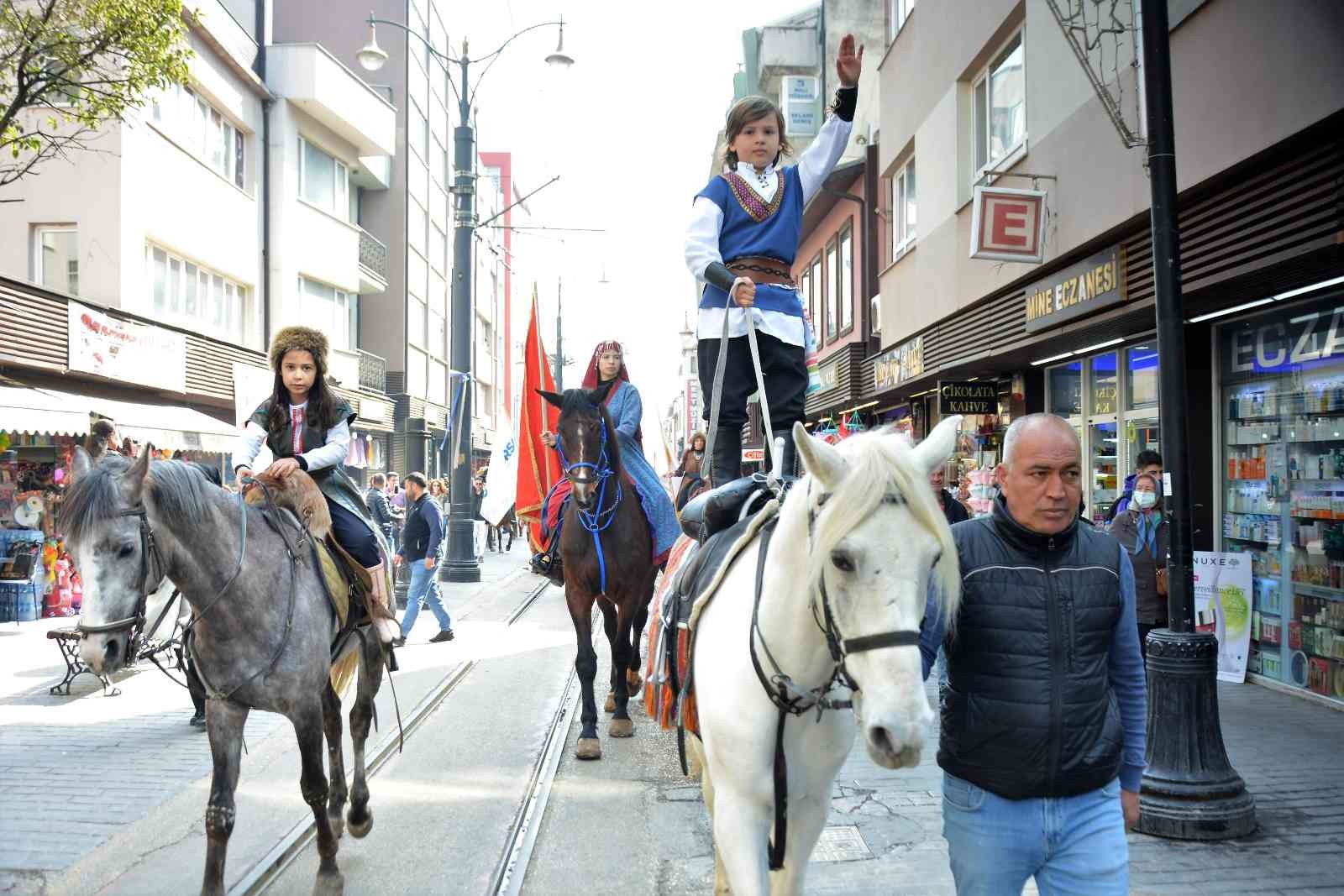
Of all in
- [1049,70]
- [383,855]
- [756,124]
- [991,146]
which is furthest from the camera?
[991,146]

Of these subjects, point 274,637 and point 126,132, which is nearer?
point 274,637

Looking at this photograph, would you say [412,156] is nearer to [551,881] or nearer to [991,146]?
[991,146]

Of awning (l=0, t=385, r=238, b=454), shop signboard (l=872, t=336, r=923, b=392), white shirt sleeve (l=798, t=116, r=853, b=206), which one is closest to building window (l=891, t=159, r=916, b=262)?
shop signboard (l=872, t=336, r=923, b=392)

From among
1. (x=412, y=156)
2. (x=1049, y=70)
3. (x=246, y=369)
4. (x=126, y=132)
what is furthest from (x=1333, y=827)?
(x=412, y=156)

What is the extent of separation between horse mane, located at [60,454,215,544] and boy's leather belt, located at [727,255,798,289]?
2.44m

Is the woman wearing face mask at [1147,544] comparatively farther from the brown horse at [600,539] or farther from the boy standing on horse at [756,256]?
the boy standing on horse at [756,256]

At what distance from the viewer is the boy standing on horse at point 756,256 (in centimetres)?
421

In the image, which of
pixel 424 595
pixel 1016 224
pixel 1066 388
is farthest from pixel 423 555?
pixel 1066 388

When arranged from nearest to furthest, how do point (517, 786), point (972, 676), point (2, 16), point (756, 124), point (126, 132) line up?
point (972, 676), point (756, 124), point (517, 786), point (2, 16), point (126, 132)

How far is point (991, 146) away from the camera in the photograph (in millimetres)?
12773

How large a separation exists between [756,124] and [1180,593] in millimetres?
3357

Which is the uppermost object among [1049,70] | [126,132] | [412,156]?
[412,156]

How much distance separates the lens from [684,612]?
12.2ft

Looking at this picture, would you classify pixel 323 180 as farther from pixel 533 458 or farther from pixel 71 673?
pixel 71 673
